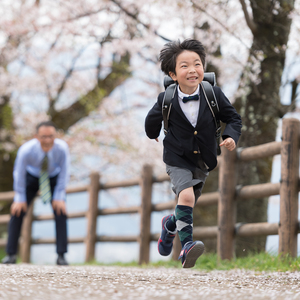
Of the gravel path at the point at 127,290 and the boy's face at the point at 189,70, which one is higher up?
the boy's face at the point at 189,70

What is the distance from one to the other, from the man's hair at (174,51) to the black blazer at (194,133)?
0.65 feet

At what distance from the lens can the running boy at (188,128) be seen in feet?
9.09

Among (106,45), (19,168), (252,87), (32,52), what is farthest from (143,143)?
(19,168)

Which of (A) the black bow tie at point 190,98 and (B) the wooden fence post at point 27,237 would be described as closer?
(A) the black bow tie at point 190,98

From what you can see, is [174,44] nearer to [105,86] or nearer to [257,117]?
[257,117]

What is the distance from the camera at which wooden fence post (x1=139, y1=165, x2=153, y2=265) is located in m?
6.08

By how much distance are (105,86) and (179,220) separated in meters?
6.90

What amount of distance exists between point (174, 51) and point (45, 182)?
2447 millimetres

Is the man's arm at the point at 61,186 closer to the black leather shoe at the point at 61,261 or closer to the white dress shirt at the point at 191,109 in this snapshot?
the black leather shoe at the point at 61,261

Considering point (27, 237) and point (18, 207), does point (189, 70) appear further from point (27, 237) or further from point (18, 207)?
point (27, 237)

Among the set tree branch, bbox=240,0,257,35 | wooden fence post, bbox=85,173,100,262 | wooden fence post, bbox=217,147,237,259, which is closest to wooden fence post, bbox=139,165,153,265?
wooden fence post, bbox=85,173,100,262

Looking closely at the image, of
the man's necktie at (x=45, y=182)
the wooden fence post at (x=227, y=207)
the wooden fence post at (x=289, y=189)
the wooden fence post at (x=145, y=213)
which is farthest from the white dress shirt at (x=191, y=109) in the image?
the wooden fence post at (x=145, y=213)

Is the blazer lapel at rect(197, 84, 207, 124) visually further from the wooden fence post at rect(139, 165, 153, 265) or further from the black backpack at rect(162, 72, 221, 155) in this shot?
the wooden fence post at rect(139, 165, 153, 265)

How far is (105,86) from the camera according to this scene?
30.6ft
